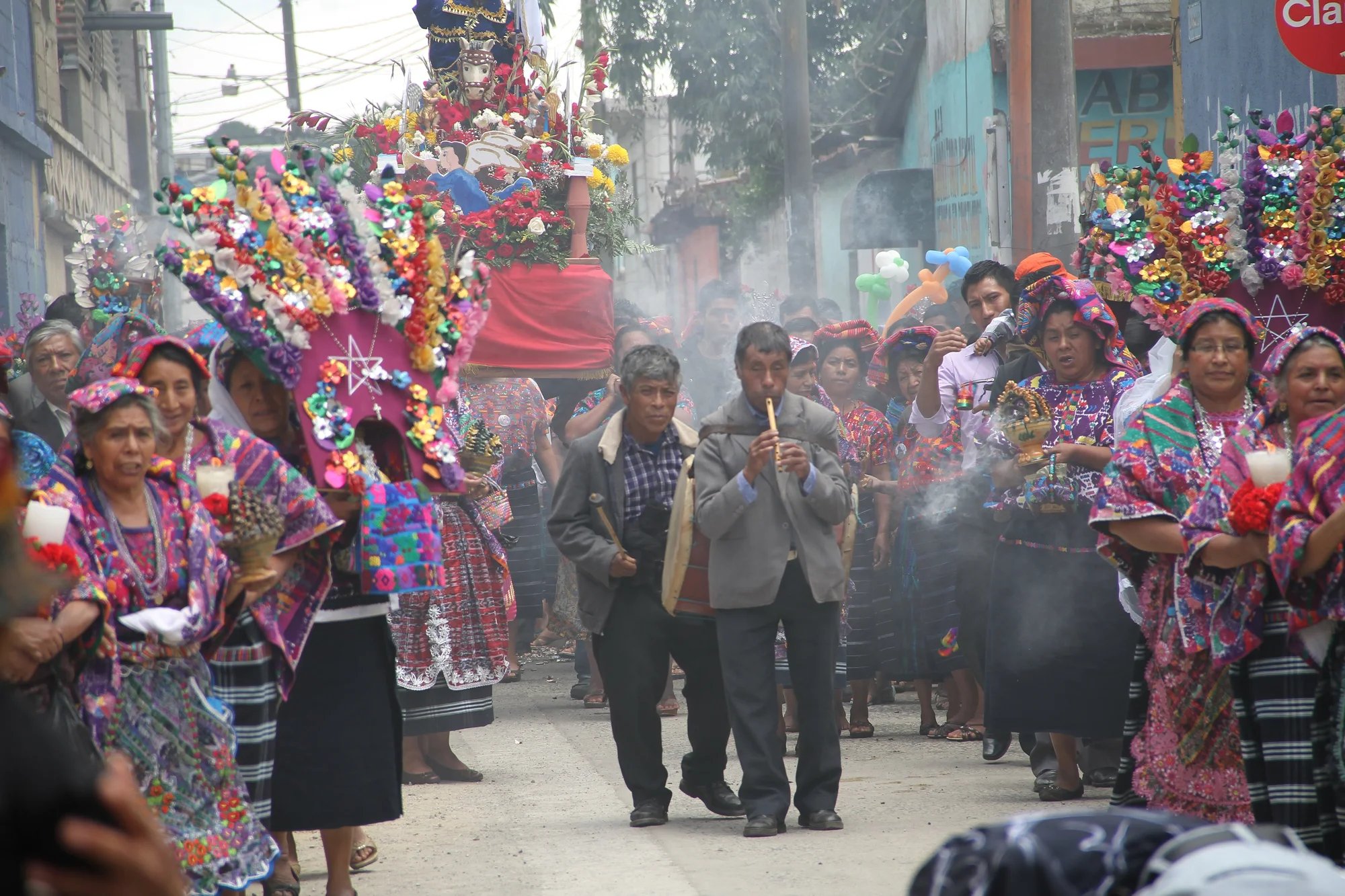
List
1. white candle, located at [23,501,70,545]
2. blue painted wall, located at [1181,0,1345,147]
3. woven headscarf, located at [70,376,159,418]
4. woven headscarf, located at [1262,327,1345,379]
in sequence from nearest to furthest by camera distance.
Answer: white candle, located at [23,501,70,545] → woven headscarf, located at [70,376,159,418] → woven headscarf, located at [1262,327,1345,379] → blue painted wall, located at [1181,0,1345,147]

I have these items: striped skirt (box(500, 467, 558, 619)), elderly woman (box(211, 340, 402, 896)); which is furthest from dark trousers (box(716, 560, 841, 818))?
striped skirt (box(500, 467, 558, 619))

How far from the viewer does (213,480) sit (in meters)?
5.19

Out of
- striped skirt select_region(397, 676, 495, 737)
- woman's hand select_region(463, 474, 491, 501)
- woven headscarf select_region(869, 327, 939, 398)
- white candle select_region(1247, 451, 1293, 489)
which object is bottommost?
striped skirt select_region(397, 676, 495, 737)

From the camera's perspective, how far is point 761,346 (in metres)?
6.78

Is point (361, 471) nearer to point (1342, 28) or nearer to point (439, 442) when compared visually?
point (439, 442)

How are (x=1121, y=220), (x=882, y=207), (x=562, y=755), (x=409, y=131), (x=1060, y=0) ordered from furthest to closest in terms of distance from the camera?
(x=882, y=207), (x=409, y=131), (x=1060, y=0), (x=562, y=755), (x=1121, y=220)

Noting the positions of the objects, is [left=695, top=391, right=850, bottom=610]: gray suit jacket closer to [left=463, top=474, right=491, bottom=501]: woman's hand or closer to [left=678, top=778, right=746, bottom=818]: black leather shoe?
[left=678, top=778, right=746, bottom=818]: black leather shoe

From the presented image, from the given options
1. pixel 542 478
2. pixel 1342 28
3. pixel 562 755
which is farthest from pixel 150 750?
pixel 542 478

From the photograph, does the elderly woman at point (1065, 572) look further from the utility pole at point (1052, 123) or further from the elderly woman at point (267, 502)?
the elderly woman at point (267, 502)

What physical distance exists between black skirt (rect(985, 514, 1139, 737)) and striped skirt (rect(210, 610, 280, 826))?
131 inches

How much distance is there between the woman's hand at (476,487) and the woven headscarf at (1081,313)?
2.95 metres

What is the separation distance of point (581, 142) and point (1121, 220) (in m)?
5.22

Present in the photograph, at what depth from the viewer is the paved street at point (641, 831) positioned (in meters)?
5.92

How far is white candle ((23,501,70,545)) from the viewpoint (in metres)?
4.43
